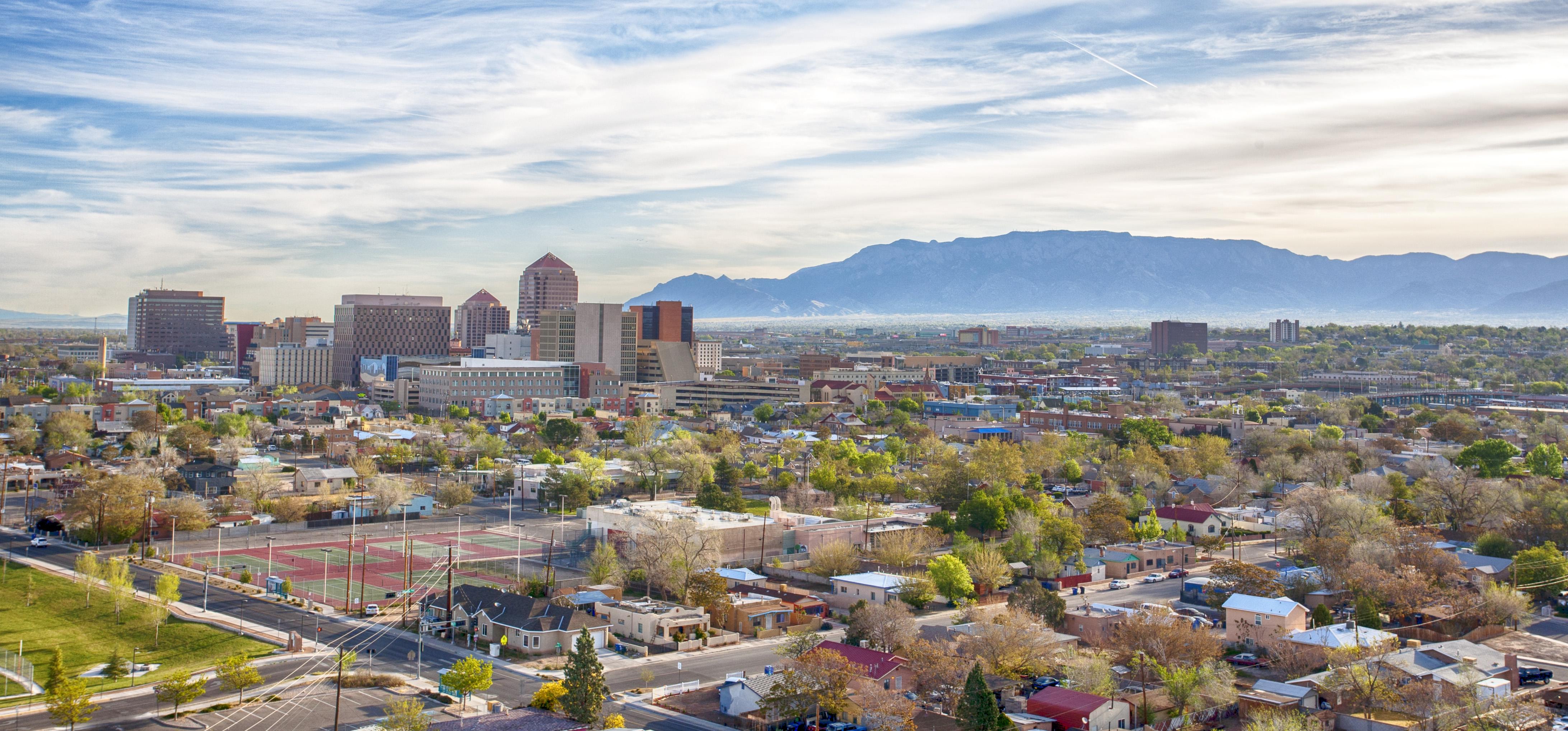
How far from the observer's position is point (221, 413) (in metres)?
72.4

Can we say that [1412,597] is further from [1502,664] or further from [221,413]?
[221,413]

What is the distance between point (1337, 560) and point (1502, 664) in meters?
8.09

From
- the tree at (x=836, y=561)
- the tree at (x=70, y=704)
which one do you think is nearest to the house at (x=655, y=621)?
the tree at (x=836, y=561)

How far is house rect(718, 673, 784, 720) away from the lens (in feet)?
70.0

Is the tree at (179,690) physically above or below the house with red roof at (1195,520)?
below

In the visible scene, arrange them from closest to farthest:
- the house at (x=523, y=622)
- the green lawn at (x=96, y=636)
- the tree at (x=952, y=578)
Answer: the green lawn at (x=96, y=636)
the house at (x=523, y=622)
the tree at (x=952, y=578)

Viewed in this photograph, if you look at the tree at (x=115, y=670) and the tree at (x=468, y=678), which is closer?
the tree at (x=468, y=678)

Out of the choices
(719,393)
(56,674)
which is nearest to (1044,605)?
(56,674)

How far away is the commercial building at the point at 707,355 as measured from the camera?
144 metres

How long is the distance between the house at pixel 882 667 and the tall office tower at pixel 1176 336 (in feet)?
515

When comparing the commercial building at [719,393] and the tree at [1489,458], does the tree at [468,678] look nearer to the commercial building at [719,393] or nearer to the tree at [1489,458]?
the tree at [1489,458]

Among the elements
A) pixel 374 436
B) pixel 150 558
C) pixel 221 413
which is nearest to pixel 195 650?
pixel 150 558

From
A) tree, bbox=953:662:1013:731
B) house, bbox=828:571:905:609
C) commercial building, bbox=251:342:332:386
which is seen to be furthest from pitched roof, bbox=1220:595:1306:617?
commercial building, bbox=251:342:332:386

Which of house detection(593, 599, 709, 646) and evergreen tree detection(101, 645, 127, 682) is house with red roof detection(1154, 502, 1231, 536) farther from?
evergreen tree detection(101, 645, 127, 682)
